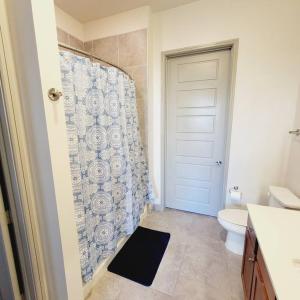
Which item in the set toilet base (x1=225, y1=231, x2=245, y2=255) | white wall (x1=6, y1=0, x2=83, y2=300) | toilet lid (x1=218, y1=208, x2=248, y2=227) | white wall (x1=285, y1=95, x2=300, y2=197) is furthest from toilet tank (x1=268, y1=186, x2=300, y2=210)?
white wall (x1=6, y1=0, x2=83, y2=300)

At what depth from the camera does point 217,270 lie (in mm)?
1590

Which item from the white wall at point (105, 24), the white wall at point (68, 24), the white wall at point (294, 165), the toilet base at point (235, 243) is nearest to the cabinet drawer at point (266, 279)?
the toilet base at point (235, 243)

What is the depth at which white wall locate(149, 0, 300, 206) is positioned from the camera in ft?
5.75

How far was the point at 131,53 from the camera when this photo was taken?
2.13 meters

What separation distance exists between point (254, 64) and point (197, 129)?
36.6 inches

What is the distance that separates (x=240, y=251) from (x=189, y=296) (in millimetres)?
750

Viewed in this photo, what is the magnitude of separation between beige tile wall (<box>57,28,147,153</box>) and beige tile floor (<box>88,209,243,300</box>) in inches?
51.1

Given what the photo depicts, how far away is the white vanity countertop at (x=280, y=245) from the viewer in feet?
2.08

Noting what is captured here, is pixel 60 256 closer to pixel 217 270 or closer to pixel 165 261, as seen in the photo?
pixel 165 261

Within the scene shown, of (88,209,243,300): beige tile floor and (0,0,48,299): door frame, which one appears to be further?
(88,209,243,300): beige tile floor

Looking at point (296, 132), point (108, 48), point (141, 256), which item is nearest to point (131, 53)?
point (108, 48)

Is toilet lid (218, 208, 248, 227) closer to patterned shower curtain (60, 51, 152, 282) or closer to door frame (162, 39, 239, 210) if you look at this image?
door frame (162, 39, 239, 210)

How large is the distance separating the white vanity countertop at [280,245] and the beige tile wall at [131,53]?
5.13 ft

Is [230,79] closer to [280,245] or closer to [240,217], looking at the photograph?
[240,217]
